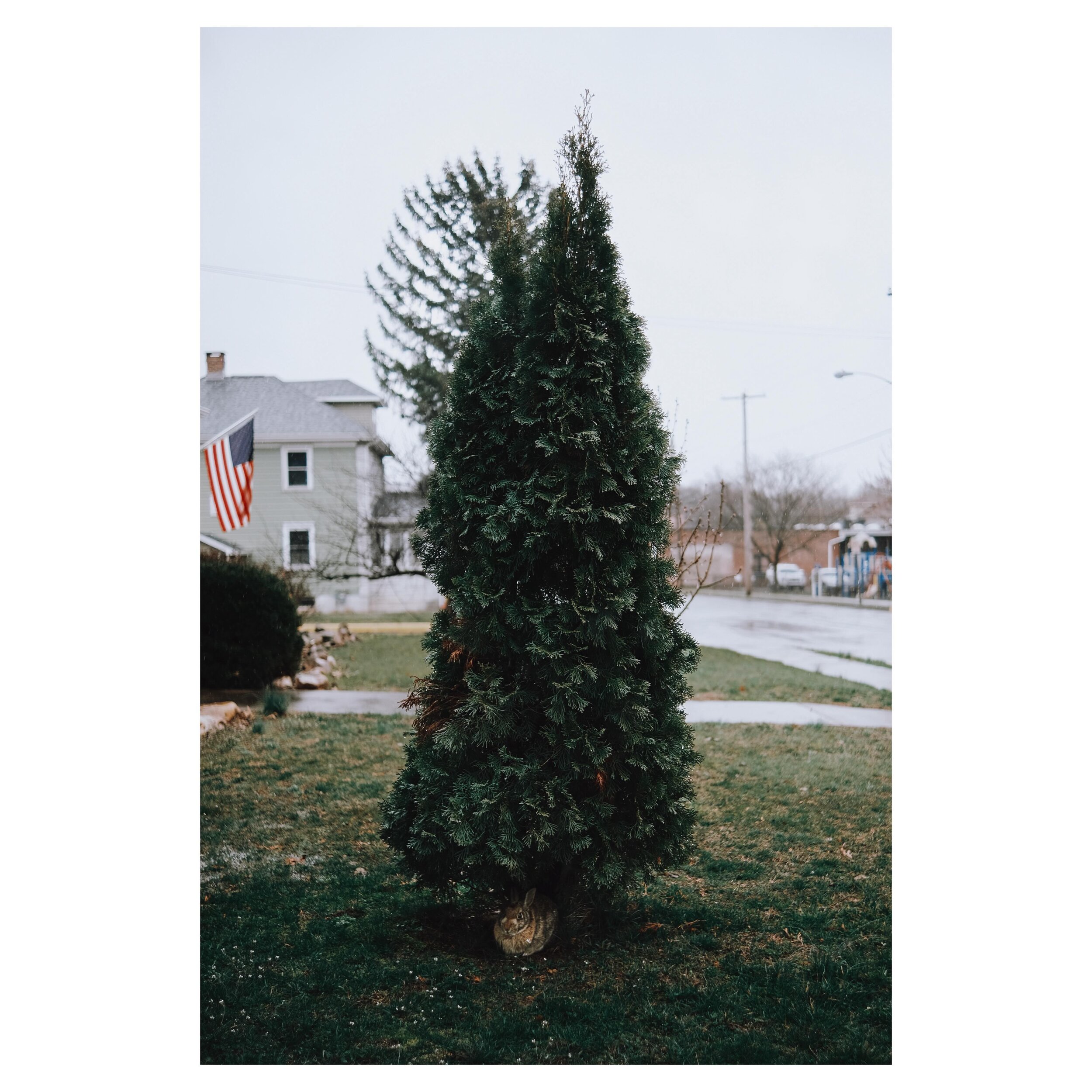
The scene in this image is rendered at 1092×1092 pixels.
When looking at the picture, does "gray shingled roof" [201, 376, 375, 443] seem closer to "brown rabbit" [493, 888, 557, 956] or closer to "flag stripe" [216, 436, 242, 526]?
"flag stripe" [216, 436, 242, 526]

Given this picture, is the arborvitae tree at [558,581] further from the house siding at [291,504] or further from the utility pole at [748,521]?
the utility pole at [748,521]

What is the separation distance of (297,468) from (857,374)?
7574 mm

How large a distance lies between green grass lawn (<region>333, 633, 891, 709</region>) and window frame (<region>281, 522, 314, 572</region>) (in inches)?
48.8

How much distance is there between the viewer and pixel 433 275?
29.5 feet

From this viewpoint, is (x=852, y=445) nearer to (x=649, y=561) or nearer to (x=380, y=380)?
(x=380, y=380)

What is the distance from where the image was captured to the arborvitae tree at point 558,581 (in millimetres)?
2289

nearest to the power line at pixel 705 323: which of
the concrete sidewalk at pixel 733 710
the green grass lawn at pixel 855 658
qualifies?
the concrete sidewalk at pixel 733 710

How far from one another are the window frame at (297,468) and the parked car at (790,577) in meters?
20.4

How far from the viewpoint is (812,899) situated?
9.87 feet

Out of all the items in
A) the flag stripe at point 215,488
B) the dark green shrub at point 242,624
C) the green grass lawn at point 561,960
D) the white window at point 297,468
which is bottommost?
the green grass lawn at point 561,960

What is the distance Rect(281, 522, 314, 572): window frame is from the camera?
30.7 feet

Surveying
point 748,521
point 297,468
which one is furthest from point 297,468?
point 748,521

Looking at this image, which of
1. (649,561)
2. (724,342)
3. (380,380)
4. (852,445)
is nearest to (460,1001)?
(649,561)
